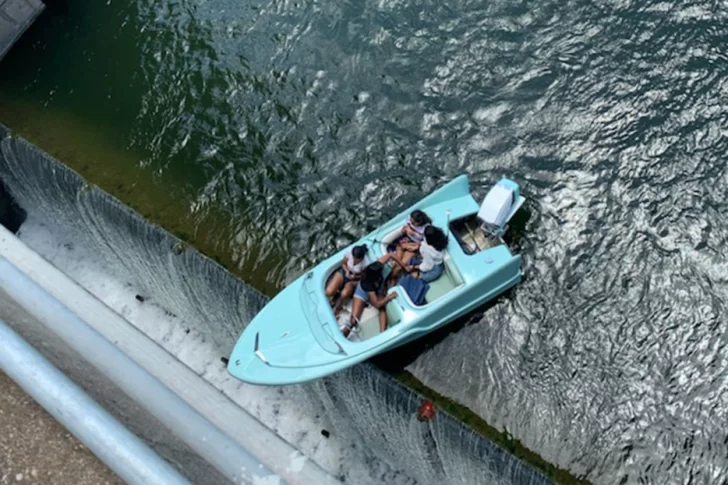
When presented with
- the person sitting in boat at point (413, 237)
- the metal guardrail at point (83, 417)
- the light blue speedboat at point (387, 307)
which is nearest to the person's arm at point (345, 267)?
the light blue speedboat at point (387, 307)

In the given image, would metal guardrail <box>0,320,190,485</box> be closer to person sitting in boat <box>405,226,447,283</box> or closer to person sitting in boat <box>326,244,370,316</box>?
person sitting in boat <box>326,244,370,316</box>

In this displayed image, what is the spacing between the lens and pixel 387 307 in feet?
32.9

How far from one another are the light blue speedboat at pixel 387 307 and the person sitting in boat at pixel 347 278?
14cm

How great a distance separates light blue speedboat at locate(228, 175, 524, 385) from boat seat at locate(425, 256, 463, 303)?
15mm

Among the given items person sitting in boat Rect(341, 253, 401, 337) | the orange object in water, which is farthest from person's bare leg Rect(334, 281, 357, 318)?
the orange object in water

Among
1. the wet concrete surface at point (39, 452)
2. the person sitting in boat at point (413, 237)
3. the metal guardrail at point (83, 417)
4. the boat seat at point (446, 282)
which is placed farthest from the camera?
the person sitting in boat at point (413, 237)

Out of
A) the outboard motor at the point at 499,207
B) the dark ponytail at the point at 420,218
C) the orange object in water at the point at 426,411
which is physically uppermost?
the dark ponytail at the point at 420,218

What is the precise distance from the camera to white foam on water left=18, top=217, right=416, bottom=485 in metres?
10.3

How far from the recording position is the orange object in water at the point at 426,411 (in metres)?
9.37

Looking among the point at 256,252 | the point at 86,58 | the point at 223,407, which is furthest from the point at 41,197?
the point at 223,407

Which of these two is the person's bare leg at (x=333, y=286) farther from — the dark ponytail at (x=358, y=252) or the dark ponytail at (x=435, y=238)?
the dark ponytail at (x=435, y=238)

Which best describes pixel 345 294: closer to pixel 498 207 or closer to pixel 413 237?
pixel 413 237

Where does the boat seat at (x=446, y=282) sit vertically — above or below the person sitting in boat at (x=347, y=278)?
below

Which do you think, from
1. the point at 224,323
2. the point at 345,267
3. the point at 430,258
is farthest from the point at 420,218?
the point at 224,323
